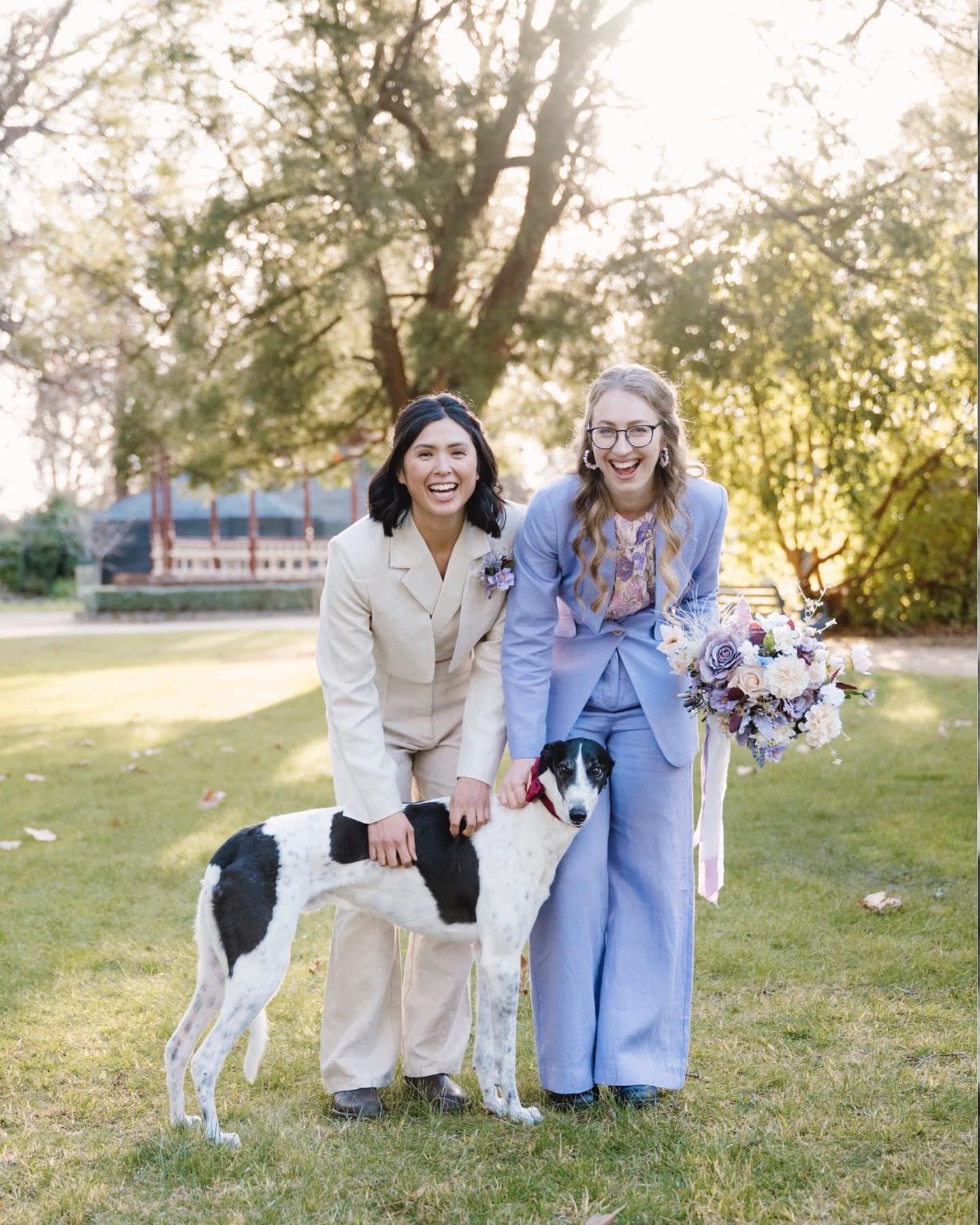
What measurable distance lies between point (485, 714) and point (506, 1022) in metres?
0.87

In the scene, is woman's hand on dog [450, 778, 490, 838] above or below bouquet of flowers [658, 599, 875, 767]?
below

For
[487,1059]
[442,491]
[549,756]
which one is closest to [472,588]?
[442,491]

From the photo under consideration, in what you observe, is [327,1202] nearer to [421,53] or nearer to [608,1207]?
[608,1207]

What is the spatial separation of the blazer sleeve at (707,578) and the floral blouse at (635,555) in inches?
5.5

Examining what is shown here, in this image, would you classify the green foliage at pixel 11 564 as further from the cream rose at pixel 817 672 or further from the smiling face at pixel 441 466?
the cream rose at pixel 817 672

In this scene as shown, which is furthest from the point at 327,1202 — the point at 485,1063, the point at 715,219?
the point at 715,219

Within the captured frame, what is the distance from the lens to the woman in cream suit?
346cm

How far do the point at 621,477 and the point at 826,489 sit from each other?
567 inches

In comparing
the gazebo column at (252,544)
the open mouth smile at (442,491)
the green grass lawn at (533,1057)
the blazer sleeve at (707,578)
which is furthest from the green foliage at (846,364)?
the gazebo column at (252,544)

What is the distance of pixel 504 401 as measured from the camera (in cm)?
1358

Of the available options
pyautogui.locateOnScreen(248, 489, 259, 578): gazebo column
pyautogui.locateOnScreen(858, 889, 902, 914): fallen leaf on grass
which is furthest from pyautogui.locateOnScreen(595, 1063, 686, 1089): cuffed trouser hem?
pyautogui.locateOnScreen(248, 489, 259, 578): gazebo column

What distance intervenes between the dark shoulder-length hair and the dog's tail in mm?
1426

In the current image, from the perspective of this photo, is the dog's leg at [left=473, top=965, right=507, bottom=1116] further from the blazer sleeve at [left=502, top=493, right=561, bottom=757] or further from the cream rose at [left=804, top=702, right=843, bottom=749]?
the cream rose at [left=804, top=702, right=843, bottom=749]

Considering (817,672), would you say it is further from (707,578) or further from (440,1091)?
(440,1091)
